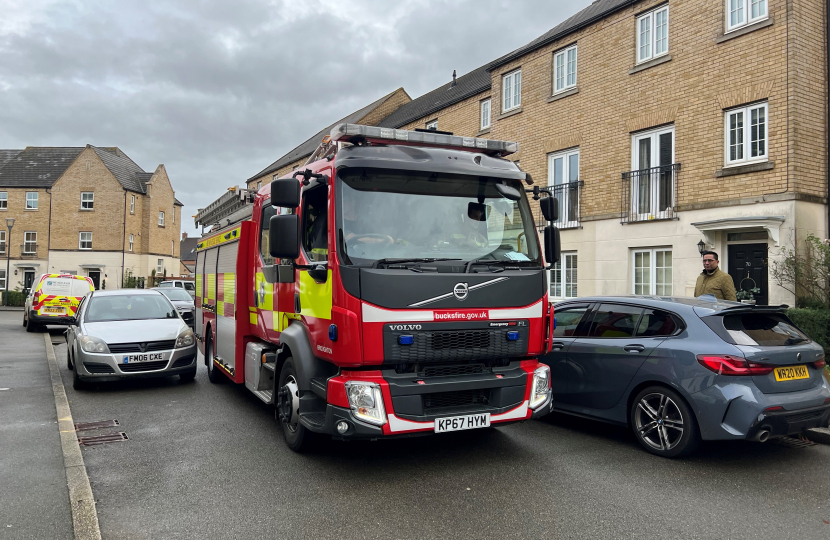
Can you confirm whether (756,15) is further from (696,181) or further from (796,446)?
(796,446)

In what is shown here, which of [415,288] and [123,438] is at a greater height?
[415,288]

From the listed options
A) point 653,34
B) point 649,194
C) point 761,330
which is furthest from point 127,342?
point 653,34

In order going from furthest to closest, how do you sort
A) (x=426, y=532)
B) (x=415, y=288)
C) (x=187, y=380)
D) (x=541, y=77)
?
(x=541, y=77) < (x=187, y=380) < (x=415, y=288) < (x=426, y=532)

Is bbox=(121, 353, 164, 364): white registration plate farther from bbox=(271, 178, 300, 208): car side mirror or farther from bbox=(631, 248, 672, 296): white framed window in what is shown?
bbox=(631, 248, 672, 296): white framed window

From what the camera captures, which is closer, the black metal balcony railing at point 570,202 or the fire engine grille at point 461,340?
the fire engine grille at point 461,340

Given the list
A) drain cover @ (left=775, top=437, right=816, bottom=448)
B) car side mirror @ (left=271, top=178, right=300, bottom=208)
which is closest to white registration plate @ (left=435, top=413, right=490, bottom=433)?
car side mirror @ (left=271, top=178, right=300, bottom=208)

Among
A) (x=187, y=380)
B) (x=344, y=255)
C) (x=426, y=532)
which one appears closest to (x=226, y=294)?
(x=187, y=380)

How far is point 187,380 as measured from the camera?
31.5 ft

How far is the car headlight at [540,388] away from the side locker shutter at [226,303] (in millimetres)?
4029

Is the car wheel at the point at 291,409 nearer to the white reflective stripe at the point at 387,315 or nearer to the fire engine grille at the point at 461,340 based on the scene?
the white reflective stripe at the point at 387,315

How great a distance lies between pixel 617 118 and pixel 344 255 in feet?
38.6

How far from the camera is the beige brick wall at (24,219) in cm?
4793

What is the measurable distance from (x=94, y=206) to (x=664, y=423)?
51528 millimetres

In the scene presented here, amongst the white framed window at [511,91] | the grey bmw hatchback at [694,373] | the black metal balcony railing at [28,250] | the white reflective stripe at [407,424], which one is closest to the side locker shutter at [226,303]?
the white reflective stripe at [407,424]
